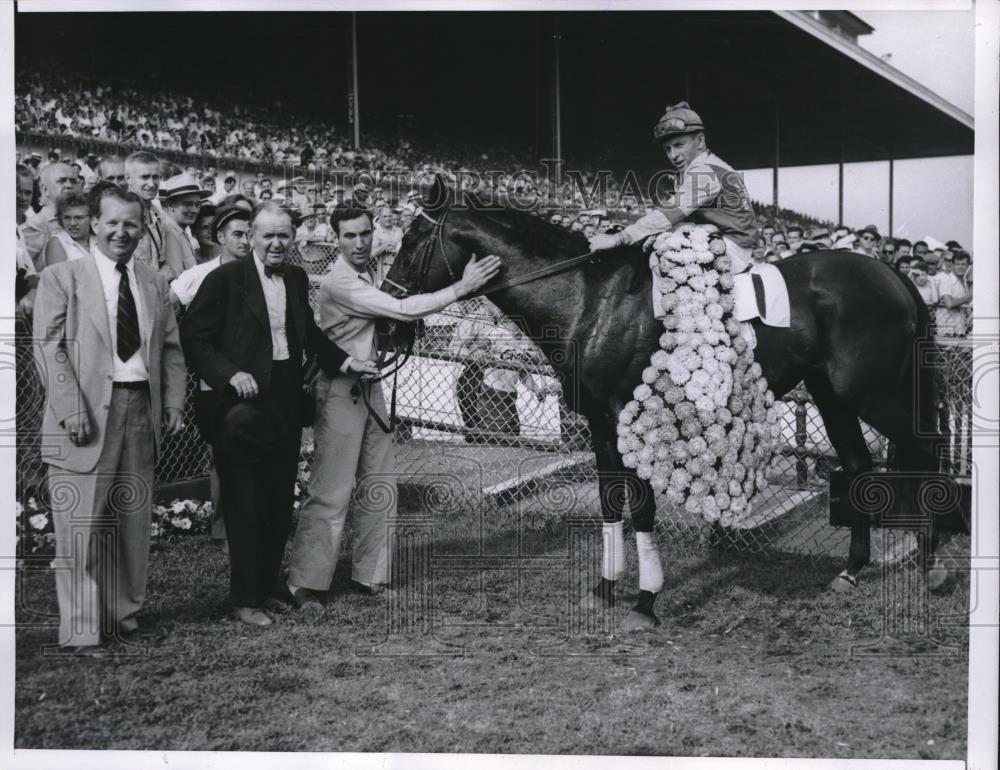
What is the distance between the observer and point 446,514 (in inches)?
200

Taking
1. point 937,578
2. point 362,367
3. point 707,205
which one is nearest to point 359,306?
point 362,367

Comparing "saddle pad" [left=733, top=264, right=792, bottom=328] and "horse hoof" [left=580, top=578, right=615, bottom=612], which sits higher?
"saddle pad" [left=733, top=264, right=792, bottom=328]

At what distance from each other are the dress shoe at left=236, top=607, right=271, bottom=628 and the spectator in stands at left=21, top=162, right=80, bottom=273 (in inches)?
80.4

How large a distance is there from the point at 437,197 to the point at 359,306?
27.3 inches

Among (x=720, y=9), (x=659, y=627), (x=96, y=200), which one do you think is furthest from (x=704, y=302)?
(x=96, y=200)

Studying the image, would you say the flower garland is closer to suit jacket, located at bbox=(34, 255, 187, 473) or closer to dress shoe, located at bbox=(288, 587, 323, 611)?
dress shoe, located at bbox=(288, 587, 323, 611)

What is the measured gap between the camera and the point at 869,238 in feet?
17.6

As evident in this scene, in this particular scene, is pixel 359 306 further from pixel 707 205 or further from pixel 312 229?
Result: pixel 707 205

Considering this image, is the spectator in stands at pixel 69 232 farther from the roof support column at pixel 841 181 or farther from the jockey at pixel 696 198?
the roof support column at pixel 841 181

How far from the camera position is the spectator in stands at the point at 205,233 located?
5625 millimetres

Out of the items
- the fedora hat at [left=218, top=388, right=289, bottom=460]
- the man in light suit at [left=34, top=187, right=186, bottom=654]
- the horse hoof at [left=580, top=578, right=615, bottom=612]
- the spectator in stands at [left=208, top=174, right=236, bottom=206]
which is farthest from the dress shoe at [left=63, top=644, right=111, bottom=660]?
the spectator in stands at [left=208, top=174, right=236, bottom=206]

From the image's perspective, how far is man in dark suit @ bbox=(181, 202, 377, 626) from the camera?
171 inches

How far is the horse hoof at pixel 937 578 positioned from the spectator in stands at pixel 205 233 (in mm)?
4537

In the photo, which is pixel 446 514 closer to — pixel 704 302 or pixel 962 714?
pixel 704 302
